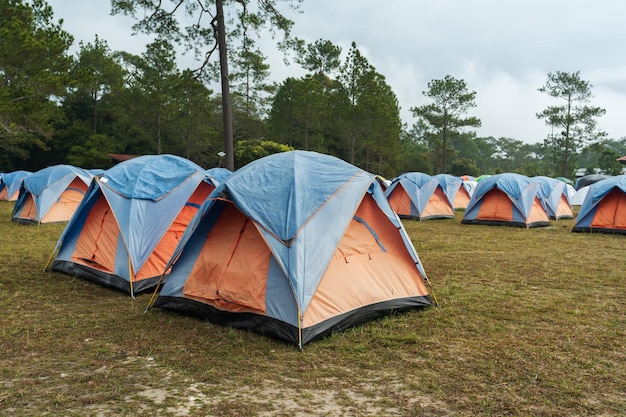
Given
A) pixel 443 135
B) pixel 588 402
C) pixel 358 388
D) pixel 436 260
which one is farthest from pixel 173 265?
pixel 443 135

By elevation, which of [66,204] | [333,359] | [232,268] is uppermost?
[66,204]

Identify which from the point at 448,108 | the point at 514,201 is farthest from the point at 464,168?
the point at 514,201

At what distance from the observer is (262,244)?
536 centimetres

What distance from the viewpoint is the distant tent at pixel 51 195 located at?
14.5 metres

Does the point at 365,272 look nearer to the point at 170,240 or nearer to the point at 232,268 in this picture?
the point at 232,268

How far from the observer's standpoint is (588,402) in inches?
138

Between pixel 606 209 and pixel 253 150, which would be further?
pixel 253 150

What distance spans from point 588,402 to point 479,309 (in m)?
2.40

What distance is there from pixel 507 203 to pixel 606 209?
2.80m

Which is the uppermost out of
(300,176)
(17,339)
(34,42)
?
(34,42)

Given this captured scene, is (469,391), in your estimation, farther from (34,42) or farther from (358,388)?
(34,42)

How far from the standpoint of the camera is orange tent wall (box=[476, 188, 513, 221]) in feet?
50.5

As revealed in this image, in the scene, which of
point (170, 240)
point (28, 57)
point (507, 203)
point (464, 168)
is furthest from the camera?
point (464, 168)

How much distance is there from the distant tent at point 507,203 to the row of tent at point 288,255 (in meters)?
10.4
